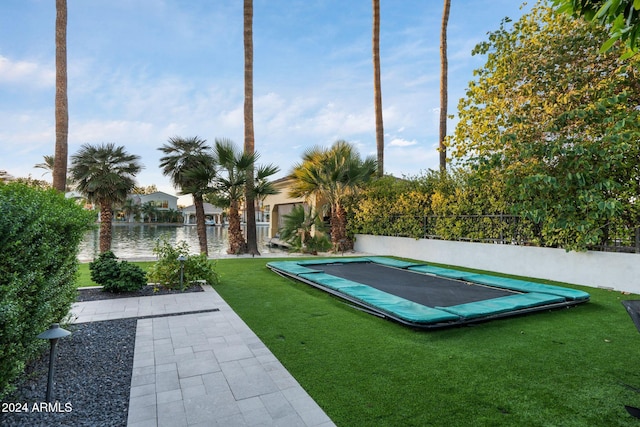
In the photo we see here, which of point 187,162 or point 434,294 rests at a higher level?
point 187,162

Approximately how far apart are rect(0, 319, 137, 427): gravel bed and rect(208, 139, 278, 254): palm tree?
27.9ft

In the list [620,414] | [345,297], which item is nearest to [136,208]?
[345,297]

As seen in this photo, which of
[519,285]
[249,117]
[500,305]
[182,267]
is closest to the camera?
[500,305]

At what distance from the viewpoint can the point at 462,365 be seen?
→ 3.10 meters

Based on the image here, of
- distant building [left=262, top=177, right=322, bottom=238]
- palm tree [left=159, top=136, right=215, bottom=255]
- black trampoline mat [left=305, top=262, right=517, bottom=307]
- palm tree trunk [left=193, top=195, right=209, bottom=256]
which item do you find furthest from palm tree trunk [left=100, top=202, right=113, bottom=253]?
distant building [left=262, top=177, right=322, bottom=238]

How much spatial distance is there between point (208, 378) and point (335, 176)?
34.7 feet

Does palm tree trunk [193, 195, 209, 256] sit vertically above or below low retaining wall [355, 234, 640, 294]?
A: above

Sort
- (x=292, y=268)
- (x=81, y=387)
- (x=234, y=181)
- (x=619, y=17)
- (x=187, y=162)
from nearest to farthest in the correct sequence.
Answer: (x=619, y=17)
(x=81, y=387)
(x=292, y=268)
(x=234, y=181)
(x=187, y=162)

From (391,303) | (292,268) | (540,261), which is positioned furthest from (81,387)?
(540,261)

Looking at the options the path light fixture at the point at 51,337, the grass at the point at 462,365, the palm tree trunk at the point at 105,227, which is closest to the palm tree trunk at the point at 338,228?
the palm tree trunk at the point at 105,227

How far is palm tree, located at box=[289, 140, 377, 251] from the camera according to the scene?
13.0m

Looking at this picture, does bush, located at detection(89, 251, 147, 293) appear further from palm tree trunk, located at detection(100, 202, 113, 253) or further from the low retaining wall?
the low retaining wall

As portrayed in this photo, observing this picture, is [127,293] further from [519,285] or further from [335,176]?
[335,176]

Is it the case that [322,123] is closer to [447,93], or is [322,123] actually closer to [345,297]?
[447,93]
